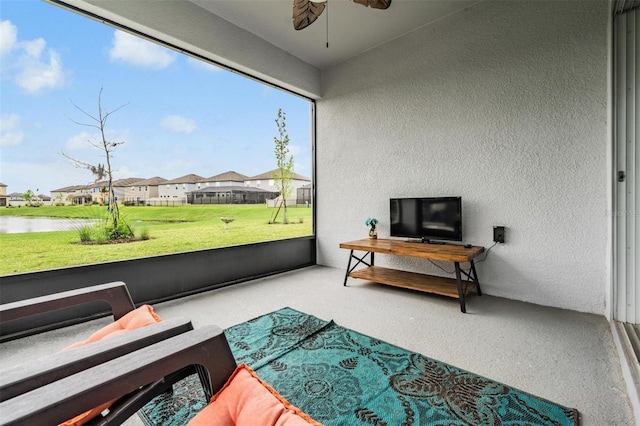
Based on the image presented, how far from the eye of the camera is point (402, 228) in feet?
11.5

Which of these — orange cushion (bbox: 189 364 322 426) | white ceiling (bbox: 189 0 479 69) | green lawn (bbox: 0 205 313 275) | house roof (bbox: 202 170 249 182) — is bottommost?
orange cushion (bbox: 189 364 322 426)

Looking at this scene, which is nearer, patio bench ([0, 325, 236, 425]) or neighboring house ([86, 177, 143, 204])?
patio bench ([0, 325, 236, 425])

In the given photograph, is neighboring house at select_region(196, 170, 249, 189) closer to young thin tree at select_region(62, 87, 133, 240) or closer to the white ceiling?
young thin tree at select_region(62, 87, 133, 240)

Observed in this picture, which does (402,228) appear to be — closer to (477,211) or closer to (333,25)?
(477,211)

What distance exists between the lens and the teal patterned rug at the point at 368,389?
1.38m

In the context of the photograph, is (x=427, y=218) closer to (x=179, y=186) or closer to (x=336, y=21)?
(x=336, y=21)

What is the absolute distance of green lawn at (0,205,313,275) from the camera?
240 cm

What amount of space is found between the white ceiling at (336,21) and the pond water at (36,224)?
2523 mm

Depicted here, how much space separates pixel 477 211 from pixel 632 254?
1192 mm

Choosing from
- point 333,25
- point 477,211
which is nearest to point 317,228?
point 477,211

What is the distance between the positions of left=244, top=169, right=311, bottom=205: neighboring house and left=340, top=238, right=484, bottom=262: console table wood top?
4.59 ft

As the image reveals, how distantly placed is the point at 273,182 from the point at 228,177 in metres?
0.72

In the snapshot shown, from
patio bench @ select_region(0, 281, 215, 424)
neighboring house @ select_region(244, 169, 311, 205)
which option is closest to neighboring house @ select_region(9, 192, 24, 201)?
patio bench @ select_region(0, 281, 215, 424)

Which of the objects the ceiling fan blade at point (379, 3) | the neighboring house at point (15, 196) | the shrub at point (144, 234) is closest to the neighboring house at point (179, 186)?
the shrub at point (144, 234)
